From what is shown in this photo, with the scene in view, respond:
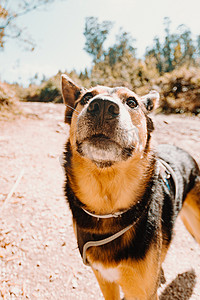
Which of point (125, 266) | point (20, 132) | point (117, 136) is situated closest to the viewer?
point (117, 136)

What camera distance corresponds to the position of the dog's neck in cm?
191

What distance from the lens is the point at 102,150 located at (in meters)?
1.58

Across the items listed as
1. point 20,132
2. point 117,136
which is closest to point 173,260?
point 117,136

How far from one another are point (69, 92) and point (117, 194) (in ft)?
4.44

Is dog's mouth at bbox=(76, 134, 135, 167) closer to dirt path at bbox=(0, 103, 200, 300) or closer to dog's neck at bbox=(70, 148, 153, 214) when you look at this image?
dog's neck at bbox=(70, 148, 153, 214)

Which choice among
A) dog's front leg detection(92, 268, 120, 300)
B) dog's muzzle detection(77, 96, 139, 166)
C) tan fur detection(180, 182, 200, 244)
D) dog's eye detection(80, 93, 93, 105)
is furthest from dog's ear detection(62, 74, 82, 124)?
tan fur detection(180, 182, 200, 244)

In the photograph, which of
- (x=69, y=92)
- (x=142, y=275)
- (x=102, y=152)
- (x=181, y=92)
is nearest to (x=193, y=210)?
(x=142, y=275)

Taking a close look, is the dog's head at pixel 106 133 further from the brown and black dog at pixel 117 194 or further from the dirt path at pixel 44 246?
the dirt path at pixel 44 246

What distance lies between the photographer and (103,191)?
193cm

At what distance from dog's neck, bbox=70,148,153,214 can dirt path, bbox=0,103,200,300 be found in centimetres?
96

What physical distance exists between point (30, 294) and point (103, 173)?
1941mm

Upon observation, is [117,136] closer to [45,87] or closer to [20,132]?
[20,132]

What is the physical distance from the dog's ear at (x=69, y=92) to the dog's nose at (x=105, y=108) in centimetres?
87

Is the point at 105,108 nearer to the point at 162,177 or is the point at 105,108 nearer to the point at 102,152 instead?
the point at 102,152
